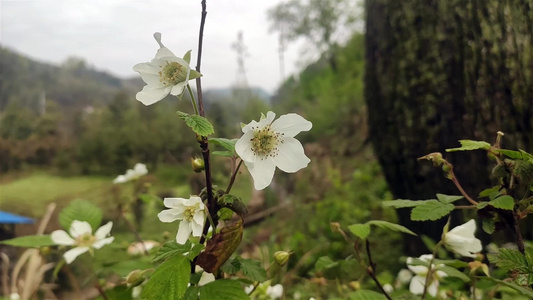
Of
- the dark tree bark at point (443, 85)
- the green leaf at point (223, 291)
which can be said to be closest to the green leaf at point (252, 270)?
the green leaf at point (223, 291)

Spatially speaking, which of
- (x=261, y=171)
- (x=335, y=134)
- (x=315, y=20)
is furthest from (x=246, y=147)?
(x=315, y=20)

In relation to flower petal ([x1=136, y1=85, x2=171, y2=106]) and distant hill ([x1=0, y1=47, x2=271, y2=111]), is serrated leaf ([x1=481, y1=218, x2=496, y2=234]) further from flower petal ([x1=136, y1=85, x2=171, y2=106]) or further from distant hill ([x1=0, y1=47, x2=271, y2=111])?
distant hill ([x1=0, y1=47, x2=271, y2=111])

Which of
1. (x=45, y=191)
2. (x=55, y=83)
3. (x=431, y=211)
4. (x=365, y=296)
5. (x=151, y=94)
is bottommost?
(x=45, y=191)

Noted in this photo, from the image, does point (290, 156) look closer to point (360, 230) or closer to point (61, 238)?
point (360, 230)

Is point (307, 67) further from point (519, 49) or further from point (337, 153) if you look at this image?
point (519, 49)

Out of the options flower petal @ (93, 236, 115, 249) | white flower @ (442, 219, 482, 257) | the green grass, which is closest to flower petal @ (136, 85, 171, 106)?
flower petal @ (93, 236, 115, 249)

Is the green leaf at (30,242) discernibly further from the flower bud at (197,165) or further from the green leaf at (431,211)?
the green leaf at (431,211)
